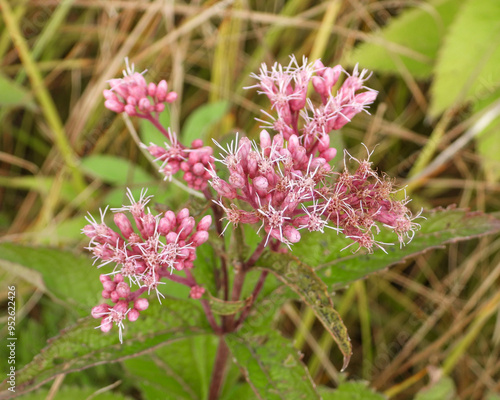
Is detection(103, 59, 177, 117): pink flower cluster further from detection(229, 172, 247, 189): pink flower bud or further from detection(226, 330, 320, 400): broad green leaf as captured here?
detection(226, 330, 320, 400): broad green leaf

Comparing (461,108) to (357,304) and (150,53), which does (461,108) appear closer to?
(357,304)

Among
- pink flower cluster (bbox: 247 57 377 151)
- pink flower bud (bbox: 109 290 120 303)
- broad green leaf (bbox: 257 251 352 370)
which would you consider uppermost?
pink flower cluster (bbox: 247 57 377 151)

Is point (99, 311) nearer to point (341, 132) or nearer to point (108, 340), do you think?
point (108, 340)

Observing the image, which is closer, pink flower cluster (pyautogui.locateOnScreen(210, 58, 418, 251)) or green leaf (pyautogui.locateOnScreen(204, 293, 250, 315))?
pink flower cluster (pyautogui.locateOnScreen(210, 58, 418, 251))

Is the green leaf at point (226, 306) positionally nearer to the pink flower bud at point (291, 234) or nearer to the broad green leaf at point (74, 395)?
the pink flower bud at point (291, 234)

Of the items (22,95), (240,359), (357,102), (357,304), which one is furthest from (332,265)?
(22,95)

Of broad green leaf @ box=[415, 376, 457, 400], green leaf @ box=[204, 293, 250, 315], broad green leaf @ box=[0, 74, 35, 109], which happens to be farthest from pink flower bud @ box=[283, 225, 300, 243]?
broad green leaf @ box=[0, 74, 35, 109]

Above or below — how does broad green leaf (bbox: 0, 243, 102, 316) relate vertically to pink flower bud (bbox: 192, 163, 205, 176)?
below

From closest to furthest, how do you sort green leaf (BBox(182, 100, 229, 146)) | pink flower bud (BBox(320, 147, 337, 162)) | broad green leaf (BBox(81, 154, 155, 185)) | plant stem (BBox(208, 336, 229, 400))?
pink flower bud (BBox(320, 147, 337, 162)), plant stem (BBox(208, 336, 229, 400)), green leaf (BBox(182, 100, 229, 146)), broad green leaf (BBox(81, 154, 155, 185))
